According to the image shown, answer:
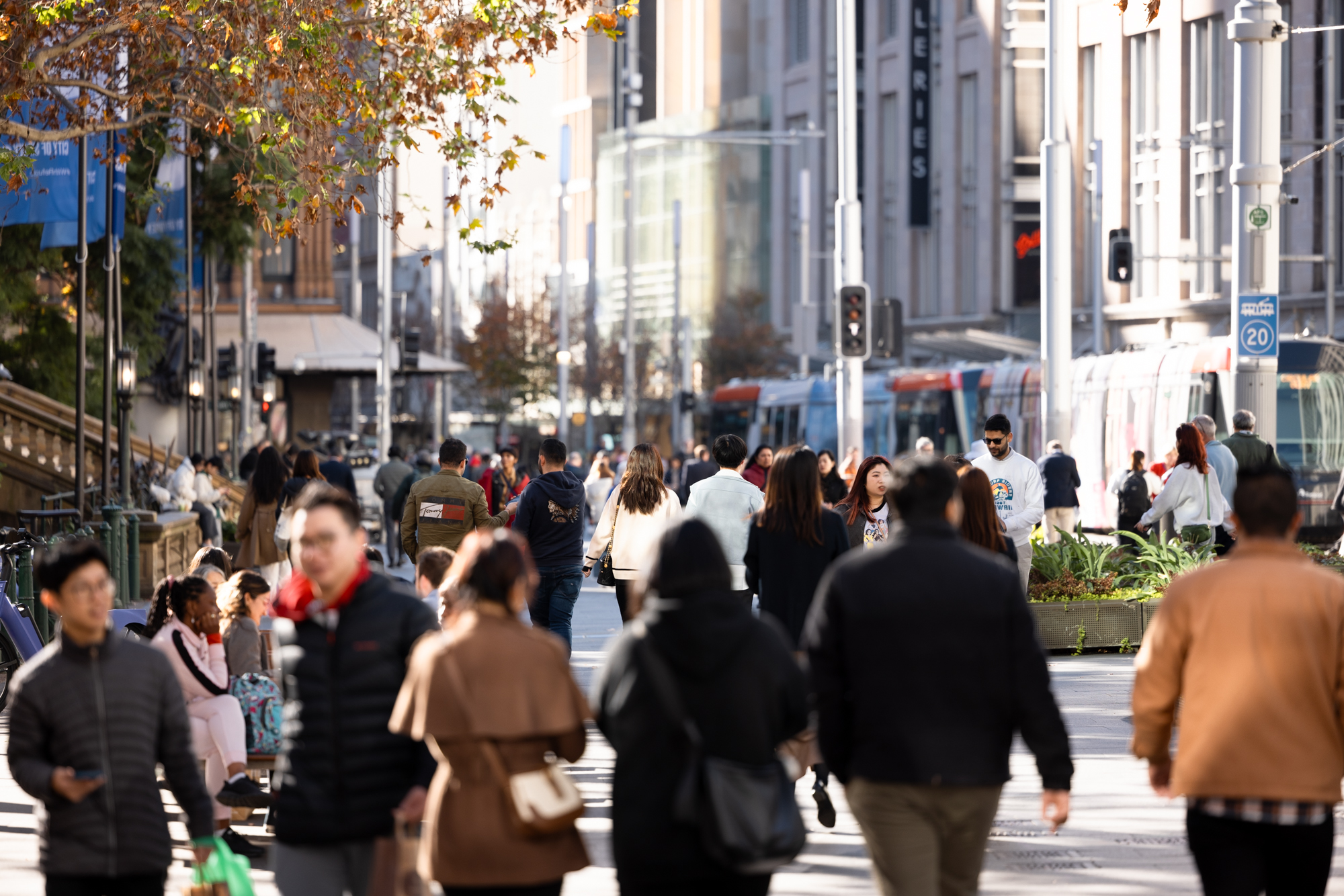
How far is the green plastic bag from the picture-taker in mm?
5301

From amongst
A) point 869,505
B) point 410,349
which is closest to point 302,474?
point 869,505

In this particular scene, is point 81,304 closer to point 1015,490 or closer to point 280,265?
point 1015,490

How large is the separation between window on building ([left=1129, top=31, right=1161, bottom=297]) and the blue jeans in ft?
143

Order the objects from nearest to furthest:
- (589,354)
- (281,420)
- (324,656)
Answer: (324,656) < (281,420) < (589,354)

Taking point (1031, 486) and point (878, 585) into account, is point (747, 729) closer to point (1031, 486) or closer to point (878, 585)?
point (878, 585)

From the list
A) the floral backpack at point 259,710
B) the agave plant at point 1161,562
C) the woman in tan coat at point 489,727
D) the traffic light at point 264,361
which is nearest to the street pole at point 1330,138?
the traffic light at point 264,361

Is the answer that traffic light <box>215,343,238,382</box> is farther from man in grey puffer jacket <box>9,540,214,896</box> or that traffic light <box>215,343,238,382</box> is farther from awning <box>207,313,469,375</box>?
man in grey puffer jacket <box>9,540,214,896</box>

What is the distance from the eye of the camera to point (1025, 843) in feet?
27.7

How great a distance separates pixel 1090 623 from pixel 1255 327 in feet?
9.60

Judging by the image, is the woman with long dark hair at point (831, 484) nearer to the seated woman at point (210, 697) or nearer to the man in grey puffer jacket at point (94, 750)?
the seated woman at point (210, 697)

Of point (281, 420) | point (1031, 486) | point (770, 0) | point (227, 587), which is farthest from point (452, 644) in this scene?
point (770, 0)

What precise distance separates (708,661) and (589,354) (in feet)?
267

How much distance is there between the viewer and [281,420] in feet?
144

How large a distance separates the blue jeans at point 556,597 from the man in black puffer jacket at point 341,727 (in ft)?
24.2
